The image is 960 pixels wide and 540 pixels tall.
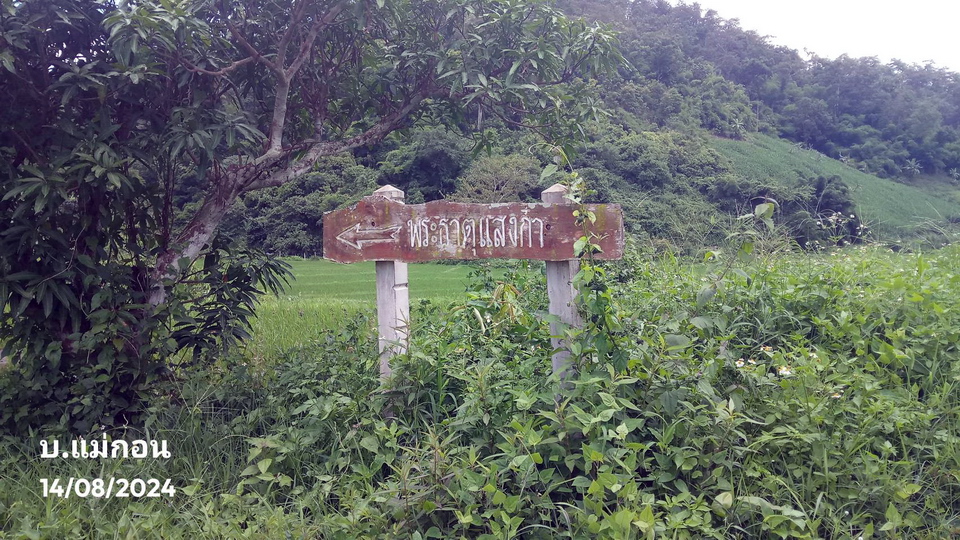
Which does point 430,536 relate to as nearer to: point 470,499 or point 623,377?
point 470,499

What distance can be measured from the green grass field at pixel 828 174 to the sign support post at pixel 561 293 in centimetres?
2379

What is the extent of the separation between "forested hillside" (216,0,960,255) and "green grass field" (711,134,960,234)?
134mm

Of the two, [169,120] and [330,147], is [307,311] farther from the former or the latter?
Result: [169,120]

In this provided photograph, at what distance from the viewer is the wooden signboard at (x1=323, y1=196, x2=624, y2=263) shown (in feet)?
7.80

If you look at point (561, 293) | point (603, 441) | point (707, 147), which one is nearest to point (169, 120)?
point (561, 293)

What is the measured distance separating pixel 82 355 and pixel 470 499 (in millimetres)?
2202

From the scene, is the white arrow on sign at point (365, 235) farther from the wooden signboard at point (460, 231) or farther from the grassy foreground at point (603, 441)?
the grassy foreground at point (603, 441)

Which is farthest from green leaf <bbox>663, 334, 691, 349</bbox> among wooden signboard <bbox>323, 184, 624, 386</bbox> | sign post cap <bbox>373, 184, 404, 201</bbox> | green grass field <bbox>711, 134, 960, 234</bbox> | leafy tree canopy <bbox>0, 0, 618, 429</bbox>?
green grass field <bbox>711, 134, 960, 234</bbox>

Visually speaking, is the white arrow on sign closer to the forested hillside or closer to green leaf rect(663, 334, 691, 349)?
green leaf rect(663, 334, 691, 349)

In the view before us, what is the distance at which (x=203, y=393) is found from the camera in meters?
2.86

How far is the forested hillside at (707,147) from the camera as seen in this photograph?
18.0 metres

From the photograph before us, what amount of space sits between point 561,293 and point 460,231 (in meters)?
0.48

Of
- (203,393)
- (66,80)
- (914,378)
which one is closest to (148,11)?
(66,80)

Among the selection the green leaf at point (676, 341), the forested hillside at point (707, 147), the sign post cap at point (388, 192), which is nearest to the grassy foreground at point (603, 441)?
the green leaf at point (676, 341)
